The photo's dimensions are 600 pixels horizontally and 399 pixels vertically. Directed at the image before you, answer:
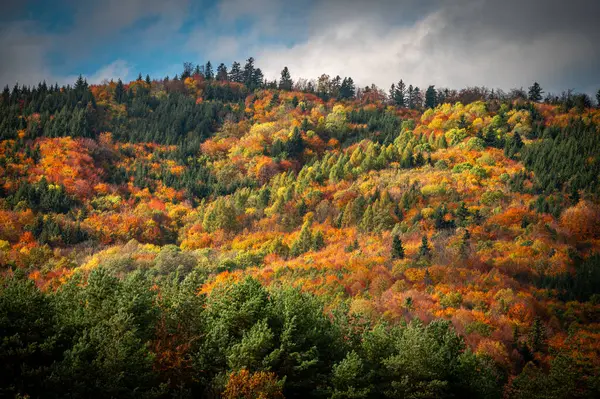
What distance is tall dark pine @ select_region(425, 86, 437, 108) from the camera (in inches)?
6877

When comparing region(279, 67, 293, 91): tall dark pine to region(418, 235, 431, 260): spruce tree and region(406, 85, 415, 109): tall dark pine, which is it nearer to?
region(406, 85, 415, 109): tall dark pine

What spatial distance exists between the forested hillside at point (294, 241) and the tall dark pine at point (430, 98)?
0.66 m

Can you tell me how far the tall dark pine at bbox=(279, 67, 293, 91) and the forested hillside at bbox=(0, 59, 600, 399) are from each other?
2.78ft

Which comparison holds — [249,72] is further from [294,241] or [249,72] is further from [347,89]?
[294,241]

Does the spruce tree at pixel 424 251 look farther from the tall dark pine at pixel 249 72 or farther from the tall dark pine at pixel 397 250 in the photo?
the tall dark pine at pixel 249 72

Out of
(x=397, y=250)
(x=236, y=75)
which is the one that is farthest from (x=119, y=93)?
(x=397, y=250)

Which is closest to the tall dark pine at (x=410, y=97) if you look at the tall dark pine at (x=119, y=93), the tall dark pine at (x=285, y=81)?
the tall dark pine at (x=285, y=81)

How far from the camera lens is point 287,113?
163 meters

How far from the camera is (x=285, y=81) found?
627ft

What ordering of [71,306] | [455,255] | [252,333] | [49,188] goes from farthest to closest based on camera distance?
[49,188], [455,255], [71,306], [252,333]

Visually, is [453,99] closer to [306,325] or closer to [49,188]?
[49,188]

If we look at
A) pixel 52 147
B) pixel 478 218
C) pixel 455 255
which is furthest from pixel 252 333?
pixel 52 147

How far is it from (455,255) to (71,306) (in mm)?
64211

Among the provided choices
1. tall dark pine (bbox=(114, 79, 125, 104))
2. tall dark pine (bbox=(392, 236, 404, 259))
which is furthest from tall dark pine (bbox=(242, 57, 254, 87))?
tall dark pine (bbox=(392, 236, 404, 259))
